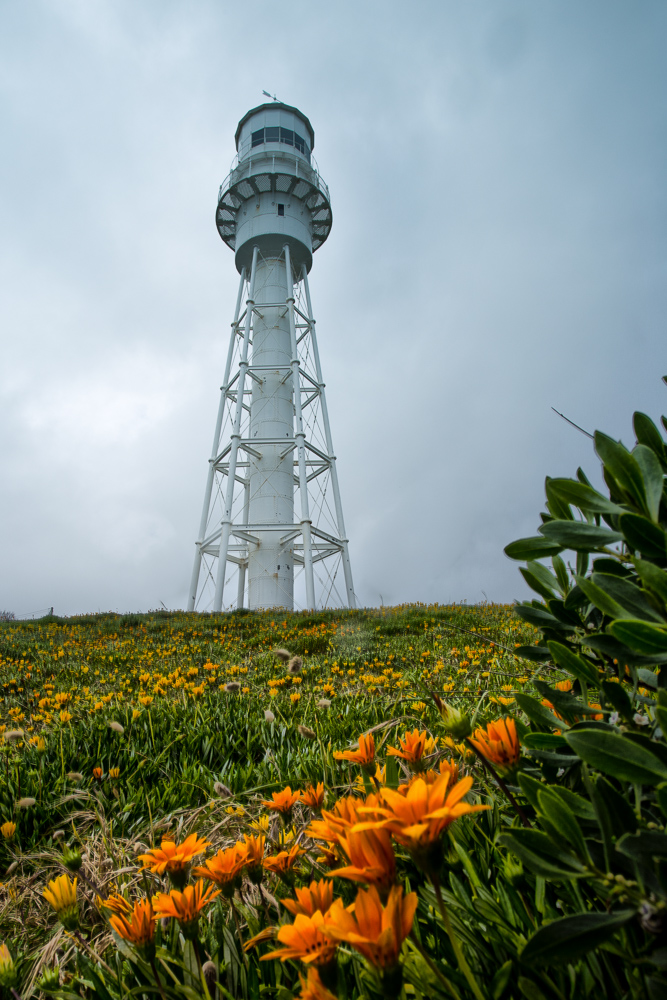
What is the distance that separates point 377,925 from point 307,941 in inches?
4.3

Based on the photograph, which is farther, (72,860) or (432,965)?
(72,860)

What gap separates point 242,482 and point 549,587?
15321 mm

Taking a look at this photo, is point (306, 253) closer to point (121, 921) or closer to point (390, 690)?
point (390, 690)

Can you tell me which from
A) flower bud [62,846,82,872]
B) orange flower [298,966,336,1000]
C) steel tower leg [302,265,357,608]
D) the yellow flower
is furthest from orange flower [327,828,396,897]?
steel tower leg [302,265,357,608]

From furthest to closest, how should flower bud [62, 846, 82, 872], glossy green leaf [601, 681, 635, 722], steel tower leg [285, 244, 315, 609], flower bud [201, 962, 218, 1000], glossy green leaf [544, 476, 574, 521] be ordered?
steel tower leg [285, 244, 315, 609], flower bud [62, 846, 82, 872], glossy green leaf [544, 476, 574, 521], flower bud [201, 962, 218, 1000], glossy green leaf [601, 681, 635, 722]

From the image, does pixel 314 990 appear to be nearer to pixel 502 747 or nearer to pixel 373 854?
pixel 373 854

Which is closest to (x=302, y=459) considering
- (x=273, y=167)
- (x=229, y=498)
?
(x=229, y=498)

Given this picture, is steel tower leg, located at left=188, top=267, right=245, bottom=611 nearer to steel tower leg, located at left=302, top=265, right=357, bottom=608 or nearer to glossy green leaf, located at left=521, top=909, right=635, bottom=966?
steel tower leg, located at left=302, top=265, right=357, bottom=608

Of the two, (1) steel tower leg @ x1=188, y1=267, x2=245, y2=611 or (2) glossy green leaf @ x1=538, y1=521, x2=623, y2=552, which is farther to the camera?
(1) steel tower leg @ x1=188, y1=267, x2=245, y2=611

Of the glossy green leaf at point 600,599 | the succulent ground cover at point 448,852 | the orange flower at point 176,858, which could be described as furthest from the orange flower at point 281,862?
the glossy green leaf at point 600,599

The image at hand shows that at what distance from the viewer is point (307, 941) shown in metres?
0.55

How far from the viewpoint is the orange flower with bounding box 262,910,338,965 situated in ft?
1.74

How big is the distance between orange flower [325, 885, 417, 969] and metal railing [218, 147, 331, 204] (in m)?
21.8

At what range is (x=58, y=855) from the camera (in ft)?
4.93
